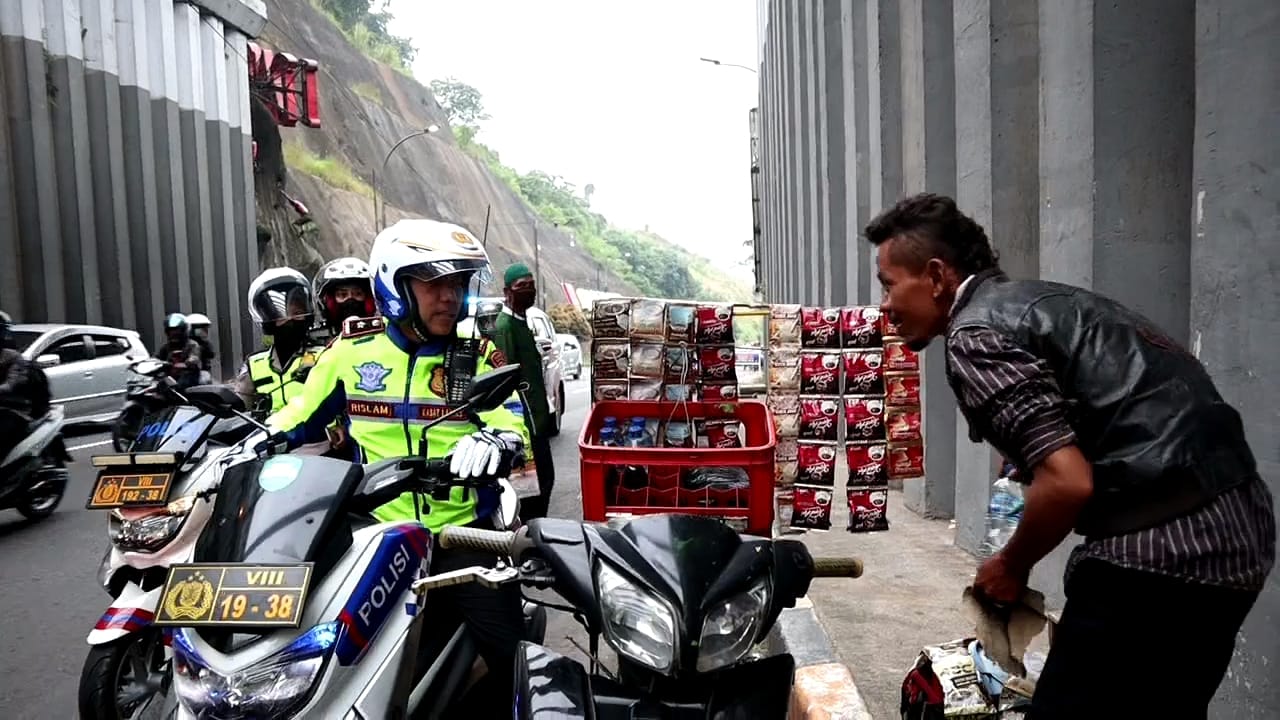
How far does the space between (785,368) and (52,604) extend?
4792 mm

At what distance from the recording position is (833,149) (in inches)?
425

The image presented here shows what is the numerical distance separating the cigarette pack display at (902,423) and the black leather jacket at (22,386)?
6900mm

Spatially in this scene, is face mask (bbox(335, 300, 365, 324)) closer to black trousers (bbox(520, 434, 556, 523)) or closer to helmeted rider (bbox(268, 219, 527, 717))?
black trousers (bbox(520, 434, 556, 523))

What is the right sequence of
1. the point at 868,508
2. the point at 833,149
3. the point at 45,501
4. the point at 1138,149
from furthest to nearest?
the point at 833,149 → the point at 45,501 → the point at 868,508 → the point at 1138,149

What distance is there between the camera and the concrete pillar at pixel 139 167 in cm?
2058

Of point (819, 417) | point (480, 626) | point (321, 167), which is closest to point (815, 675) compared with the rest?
point (480, 626)

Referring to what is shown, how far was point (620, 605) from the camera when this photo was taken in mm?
1789

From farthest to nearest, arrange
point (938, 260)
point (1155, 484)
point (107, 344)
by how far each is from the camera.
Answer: point (107, 344) → point (938, 260) → point (1155, 484)

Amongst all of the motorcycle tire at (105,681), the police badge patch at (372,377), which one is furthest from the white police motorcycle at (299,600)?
the motorcycle tire at (105,681)

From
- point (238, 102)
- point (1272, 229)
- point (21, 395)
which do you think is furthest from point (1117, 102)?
point (238, 102)

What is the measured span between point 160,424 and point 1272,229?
3.92 meters

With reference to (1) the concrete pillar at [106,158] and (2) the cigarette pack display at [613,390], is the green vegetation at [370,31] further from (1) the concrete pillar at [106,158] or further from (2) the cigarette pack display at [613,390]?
(2) the cigarette pack display at [613,390]

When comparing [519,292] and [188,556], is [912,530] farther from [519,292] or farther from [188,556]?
[188,556]

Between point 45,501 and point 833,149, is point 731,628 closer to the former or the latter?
point 45,501
